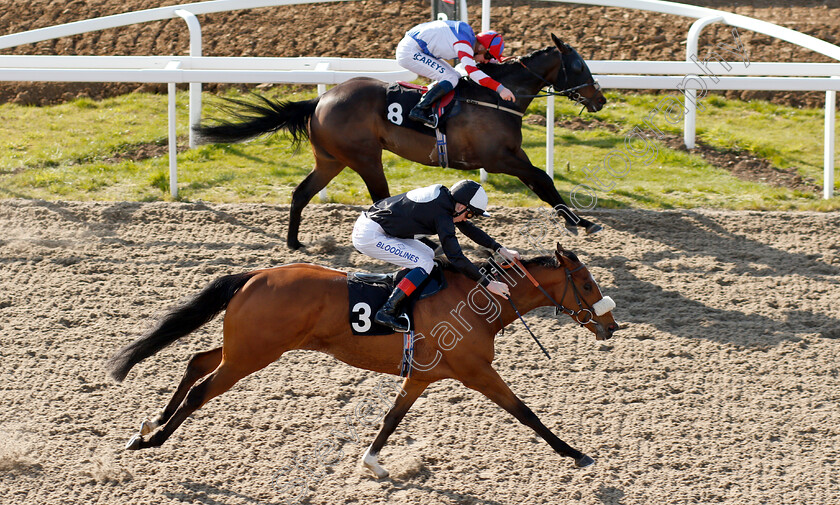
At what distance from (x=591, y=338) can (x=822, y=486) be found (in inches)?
76.0

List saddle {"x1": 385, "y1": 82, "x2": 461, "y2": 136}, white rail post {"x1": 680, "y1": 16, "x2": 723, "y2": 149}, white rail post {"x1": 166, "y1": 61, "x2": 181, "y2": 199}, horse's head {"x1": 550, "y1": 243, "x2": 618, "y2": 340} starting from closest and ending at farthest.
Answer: horse's head {"x1": 550, "y1": 243, "x2": 618, "y2": 340} < saddle {"x1": 385, "y1": 82, "x2": 461, "y2": 136} < white rail post {"x1": 166, "y1": 61, "x2": 181, "y2": 199} < white rail post {"x1": 680, "y1": 16, "x2": 723, "y2": 149}

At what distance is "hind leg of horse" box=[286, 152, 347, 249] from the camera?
24.7 ft

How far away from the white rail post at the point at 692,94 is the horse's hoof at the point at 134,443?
20.8 feet

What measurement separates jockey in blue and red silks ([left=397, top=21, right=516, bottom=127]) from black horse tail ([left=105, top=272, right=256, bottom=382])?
268 cm

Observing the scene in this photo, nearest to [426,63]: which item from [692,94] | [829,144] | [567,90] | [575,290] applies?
[567,90]

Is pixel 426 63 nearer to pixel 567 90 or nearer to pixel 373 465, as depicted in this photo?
pixel 567 90

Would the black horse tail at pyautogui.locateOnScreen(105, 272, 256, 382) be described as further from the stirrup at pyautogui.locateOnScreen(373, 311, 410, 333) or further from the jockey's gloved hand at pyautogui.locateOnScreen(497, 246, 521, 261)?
the jockey's gloved hand at pyautogui.locateOnScreen(497, 246, 521, 261)

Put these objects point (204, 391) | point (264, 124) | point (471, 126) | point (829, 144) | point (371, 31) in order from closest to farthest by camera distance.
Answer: point (204, 391) → point (471, 126) → point (264, 124) → point (829, 144) → point (371, 31)

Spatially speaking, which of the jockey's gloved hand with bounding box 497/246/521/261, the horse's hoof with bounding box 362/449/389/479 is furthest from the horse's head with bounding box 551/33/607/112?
the horse's hoof with bounding box 362/449/389/479

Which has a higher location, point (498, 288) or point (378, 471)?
point (498, 288)

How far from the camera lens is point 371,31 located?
11836 mm

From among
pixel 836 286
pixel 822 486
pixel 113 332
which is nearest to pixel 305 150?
pixel 113 332

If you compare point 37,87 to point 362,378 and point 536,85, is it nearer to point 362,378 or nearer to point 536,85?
point 536,85

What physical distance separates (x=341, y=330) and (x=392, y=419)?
520mm
